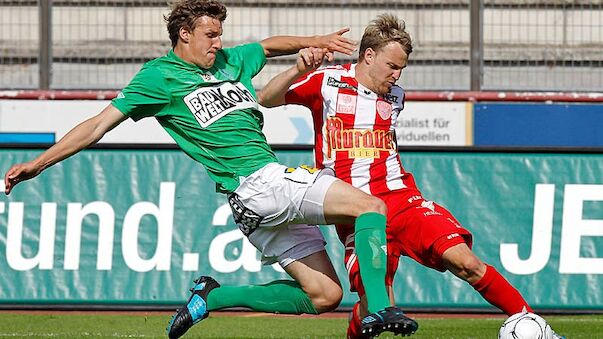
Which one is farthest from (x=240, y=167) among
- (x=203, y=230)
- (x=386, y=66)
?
(x=203, y=230)

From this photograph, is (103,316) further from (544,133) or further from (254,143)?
(544,133)

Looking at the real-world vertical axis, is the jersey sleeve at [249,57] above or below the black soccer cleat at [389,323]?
above

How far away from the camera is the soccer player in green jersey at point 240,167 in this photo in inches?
233

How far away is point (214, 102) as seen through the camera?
6.23 meters

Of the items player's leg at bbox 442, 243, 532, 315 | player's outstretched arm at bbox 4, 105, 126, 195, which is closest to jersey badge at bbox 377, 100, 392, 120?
player's leg at bbox 442, 243, 532, 315

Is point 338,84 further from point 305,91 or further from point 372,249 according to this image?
point 372,249

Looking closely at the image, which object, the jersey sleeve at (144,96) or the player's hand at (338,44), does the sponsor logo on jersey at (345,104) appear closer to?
the player's hand at (338,44)

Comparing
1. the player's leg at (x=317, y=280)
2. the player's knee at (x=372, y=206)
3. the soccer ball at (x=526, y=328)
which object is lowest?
the soccer ball at (x=526, y=328)

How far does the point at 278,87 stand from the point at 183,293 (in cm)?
325

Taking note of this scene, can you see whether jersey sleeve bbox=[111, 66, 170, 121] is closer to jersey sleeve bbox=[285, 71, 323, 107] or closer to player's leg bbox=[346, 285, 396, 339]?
jersey sleeve bbox=[285, 71, 323, 107]

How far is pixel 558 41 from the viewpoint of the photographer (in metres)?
13.2

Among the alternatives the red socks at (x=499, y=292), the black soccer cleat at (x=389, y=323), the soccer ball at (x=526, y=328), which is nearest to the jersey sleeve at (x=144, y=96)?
the black soccer cleat at (x=389, y=323)

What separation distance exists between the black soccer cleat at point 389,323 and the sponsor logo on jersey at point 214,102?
4.52 feet

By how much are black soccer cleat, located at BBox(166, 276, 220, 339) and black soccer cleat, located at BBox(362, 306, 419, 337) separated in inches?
49.6
